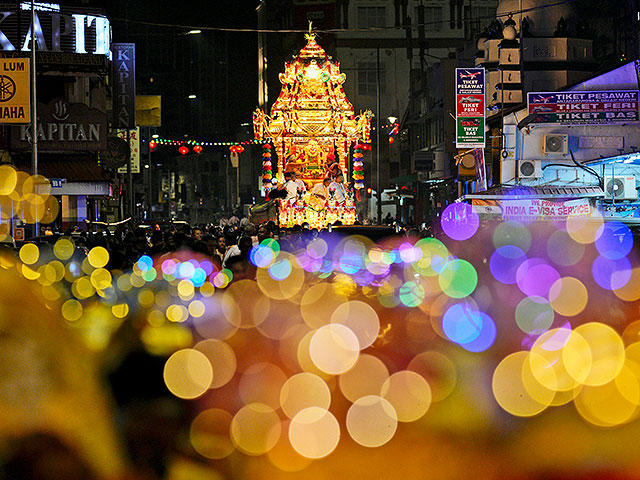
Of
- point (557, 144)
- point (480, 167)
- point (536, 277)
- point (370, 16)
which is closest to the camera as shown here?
point (536, 277)

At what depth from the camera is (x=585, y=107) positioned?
3556cm

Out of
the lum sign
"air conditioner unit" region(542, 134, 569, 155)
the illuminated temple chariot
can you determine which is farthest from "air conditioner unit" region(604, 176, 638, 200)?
the lum sign

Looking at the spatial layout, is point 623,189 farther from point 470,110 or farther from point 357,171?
point 357,171

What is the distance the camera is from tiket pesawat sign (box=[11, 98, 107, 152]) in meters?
41.6

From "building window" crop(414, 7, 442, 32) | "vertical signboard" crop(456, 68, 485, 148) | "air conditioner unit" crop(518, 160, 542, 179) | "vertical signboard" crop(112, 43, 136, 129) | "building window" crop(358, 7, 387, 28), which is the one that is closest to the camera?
"vertical signboard" crop(456, 68, 485, 148)

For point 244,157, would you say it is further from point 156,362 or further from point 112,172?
point 156,362

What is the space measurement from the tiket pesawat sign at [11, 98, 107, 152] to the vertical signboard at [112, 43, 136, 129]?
7415 mm

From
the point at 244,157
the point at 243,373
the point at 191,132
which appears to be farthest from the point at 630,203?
the point at 191,132

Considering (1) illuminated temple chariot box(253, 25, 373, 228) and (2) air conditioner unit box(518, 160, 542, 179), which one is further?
(1) illuminated temple chariot box(253, 25, 373, 228)

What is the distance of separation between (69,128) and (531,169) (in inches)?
772

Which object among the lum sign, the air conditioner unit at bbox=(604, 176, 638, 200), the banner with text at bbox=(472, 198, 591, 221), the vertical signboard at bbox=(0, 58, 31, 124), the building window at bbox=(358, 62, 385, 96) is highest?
the building window at bbox=(358, 62, 385, 96)

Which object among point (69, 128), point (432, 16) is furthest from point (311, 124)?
point (432, 16)

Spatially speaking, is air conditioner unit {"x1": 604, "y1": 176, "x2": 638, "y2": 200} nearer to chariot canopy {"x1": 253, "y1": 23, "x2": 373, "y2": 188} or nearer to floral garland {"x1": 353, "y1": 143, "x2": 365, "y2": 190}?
floral garland {"x1": 353, "y1": 143, "x2": 365, "y2": 190}

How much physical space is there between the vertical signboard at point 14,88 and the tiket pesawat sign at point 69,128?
14140 mm
